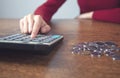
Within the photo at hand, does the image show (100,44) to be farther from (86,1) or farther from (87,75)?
(86,1)

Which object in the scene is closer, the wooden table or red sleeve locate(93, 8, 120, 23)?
the wooden table

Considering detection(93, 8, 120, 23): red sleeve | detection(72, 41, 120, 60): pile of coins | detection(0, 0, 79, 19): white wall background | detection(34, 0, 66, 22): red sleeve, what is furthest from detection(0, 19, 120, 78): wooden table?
detection(0, 0, 79, 19): white wall background

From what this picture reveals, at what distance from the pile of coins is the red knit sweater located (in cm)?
44

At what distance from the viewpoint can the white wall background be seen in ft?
6.69

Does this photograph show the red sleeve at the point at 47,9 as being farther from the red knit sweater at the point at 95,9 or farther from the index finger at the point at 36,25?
the index finger at the point at 36,25

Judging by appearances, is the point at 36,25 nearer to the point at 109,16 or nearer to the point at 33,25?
the point at 33,25

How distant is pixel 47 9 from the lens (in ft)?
3.65

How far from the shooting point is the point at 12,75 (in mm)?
417

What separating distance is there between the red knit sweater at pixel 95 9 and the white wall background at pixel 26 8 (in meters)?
0.65

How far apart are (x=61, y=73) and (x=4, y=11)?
187 centimetres

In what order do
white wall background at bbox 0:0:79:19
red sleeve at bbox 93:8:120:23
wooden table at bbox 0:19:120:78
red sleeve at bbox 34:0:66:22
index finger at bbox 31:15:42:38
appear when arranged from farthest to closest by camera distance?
white wall background at bbox 0:0:79:19 → red sleeve at bbox 93:8:120:23 → red sleeve at bbox 34:0:66:22 → index finger at bbox 31:15:42:38 → wooden table at bbox 0:19:120:78

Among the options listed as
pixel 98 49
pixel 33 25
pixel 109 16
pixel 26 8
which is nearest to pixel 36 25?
pixel 33 25

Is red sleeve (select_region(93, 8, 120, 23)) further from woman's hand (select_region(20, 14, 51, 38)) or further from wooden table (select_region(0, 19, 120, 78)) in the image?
wooden table (select_region(0, 19, 120, 78))

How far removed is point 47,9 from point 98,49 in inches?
23.4
